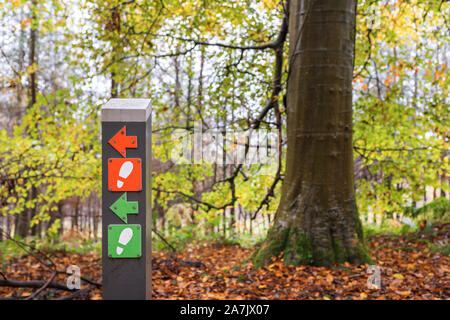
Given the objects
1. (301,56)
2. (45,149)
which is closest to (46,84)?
(45,149)

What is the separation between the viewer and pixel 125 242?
2.29 meters

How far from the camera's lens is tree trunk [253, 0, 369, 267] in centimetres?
448

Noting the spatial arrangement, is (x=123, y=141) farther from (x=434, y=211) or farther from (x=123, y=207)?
(x=434, y=211)

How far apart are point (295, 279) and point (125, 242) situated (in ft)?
7.91

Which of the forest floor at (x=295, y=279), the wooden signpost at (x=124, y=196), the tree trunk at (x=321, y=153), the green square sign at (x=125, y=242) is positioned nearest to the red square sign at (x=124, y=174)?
the wooden signpost at (x=124, y=196)

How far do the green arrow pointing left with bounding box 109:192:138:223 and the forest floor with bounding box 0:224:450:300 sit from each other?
1.94m

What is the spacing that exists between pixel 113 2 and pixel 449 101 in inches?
286

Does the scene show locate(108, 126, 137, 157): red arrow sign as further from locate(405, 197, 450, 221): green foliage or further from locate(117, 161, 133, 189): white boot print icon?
locate(405, 197, 450, 221): green foliage

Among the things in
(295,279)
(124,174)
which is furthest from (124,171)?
(295,279)

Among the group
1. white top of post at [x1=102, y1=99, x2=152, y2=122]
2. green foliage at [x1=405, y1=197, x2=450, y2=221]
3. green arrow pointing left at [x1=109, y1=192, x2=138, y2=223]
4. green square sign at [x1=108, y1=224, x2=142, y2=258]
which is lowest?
green foliage at [x1=405, y1=197, x2=450, y2=221]

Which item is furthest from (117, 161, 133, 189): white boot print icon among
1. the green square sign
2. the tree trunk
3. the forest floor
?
the tree trunk

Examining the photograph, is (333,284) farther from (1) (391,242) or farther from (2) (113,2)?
(2) (113,2)
